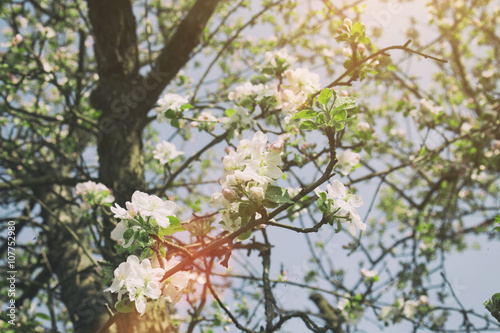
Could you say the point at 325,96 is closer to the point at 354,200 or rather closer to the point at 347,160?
the point at 354,200

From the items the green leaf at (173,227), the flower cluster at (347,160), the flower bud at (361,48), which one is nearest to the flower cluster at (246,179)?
the green leaf at (173,227)

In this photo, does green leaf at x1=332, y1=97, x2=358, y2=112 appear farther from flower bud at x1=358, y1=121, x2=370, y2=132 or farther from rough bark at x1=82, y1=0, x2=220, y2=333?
rough bark at x1=82, y1=0, x2=220, y2=333

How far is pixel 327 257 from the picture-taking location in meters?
3.45

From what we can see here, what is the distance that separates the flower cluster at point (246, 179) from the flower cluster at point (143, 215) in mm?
151

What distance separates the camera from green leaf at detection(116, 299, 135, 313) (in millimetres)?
1000

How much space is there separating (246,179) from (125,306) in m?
0.52

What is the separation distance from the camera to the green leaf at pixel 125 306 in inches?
39.4

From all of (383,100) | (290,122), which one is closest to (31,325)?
(290,122)

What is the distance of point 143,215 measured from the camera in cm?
100

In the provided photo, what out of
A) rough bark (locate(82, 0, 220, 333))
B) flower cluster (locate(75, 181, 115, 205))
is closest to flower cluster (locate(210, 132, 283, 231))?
flower cluster (locate(75, 181, 115, 205))

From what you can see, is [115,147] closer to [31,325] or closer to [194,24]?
[194,24]

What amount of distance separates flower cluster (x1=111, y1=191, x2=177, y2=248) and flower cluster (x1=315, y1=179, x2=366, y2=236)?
456mm

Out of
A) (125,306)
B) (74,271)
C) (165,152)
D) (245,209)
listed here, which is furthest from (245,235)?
(74,271)

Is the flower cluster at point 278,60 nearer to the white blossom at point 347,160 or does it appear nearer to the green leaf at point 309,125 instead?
the white blossom at point 347,160
